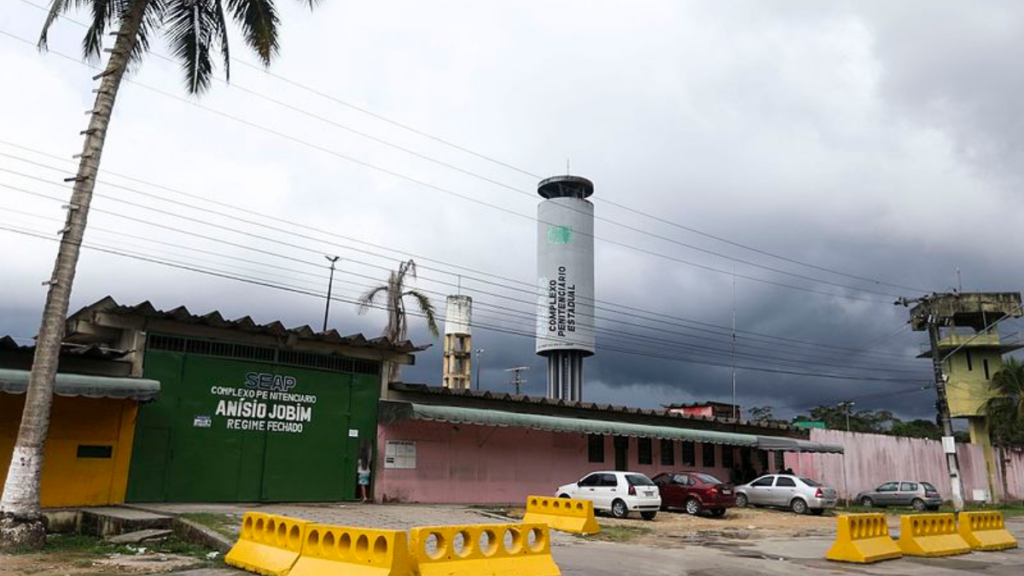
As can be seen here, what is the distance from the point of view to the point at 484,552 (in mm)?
10898

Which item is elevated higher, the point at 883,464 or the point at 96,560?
the point at 883,464

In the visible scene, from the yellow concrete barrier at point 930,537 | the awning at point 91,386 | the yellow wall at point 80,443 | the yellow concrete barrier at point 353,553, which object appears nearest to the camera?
the yellow concrete barrier at point 353,553

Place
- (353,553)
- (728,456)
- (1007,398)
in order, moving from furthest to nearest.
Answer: (1007,398) < (728,456) < (353,553)

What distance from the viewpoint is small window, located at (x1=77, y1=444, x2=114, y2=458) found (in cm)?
1814

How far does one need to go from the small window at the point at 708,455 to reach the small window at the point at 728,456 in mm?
826

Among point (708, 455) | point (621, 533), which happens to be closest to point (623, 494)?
point (621, 533)

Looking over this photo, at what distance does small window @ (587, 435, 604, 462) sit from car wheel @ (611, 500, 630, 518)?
22.7 ft

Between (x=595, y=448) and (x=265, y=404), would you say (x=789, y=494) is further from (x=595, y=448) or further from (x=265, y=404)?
(x=265, y=404)

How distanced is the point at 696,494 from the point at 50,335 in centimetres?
1934

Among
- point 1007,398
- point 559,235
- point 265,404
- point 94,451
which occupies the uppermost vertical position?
point 559,235

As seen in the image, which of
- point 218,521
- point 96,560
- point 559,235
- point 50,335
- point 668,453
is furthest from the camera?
point 559,235

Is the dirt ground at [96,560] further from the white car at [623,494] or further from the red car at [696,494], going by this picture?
the red car at [696,494]

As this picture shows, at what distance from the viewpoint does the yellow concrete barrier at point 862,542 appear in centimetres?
1459

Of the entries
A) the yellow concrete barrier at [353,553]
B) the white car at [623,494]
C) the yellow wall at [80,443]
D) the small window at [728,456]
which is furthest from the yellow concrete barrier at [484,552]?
the small window at [728,456]
